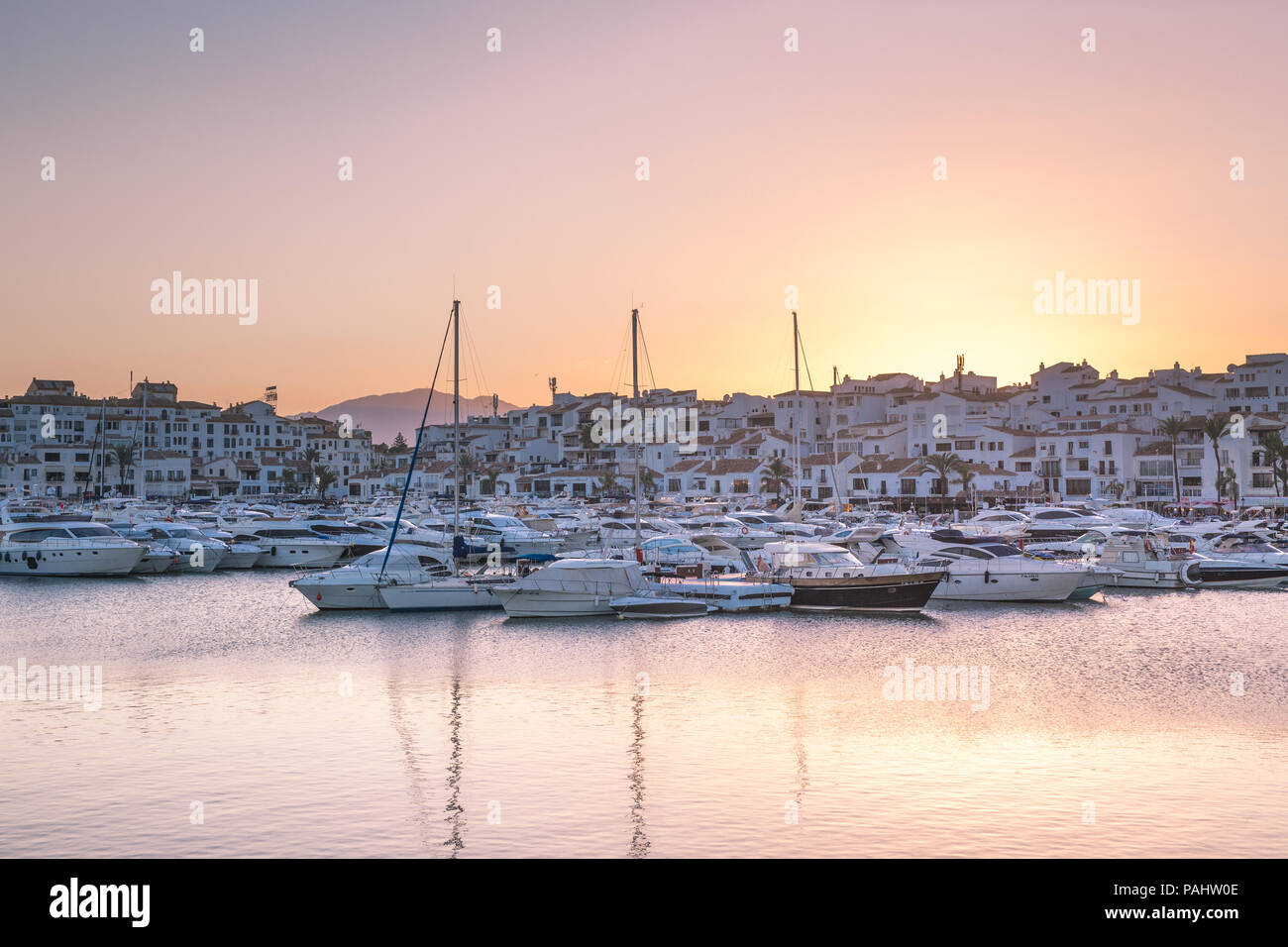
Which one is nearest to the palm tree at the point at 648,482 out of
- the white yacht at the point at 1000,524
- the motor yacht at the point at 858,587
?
the white yacht at the point at 1000,524

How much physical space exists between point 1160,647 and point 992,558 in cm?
1185

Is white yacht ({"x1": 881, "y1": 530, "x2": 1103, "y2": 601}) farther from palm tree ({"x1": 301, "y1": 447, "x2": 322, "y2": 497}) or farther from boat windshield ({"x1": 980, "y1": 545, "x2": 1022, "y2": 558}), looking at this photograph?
palm tree ({"x1": 301, "y1": 447, "x2": 322, "y2": 497})

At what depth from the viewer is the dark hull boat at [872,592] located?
4184 cm

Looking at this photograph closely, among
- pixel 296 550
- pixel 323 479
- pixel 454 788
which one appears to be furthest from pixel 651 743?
pixel 323 479

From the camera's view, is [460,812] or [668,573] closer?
[460,812]

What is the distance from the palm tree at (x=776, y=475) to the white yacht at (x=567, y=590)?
258ft

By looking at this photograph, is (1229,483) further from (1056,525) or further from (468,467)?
(468,467)

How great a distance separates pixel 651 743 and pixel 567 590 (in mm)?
19685

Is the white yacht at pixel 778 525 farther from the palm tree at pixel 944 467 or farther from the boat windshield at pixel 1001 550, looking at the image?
the palm tree at pixel 944 467

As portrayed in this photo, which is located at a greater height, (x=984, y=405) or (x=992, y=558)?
(x=984, y=405)

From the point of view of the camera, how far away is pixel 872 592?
4209 cm
